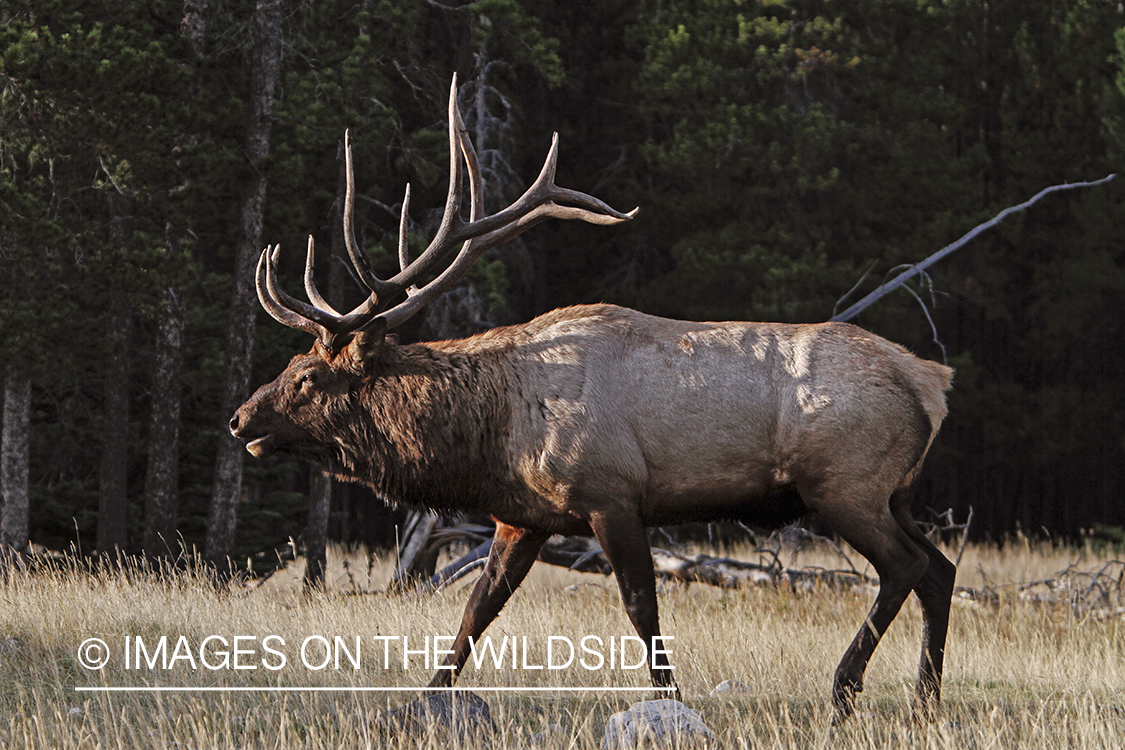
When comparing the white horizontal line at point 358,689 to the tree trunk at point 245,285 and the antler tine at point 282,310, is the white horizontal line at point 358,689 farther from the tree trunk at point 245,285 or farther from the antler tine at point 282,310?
the tree trunk at point 245,285

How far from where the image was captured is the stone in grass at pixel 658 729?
4820 mm

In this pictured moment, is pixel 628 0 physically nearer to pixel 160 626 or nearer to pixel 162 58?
pixel 162 58

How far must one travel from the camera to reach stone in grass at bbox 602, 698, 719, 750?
15.8ft

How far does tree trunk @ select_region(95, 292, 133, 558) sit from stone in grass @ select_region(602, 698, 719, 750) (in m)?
8.81

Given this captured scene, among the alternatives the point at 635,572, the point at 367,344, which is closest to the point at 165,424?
the point at 367,344

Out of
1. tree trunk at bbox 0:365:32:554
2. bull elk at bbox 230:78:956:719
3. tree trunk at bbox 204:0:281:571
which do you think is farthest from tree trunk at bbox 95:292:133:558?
bull elk at bbox 230:78:956:719

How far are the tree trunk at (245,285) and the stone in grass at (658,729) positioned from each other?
7955mm

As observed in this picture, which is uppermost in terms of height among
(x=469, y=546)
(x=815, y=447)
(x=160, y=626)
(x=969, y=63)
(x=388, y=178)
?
(x=969, y=63)

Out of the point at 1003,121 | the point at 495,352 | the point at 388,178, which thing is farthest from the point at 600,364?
the point at 1003,121

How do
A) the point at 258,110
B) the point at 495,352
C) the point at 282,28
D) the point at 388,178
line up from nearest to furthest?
the point at 495,352 → the point at 258,110 → the point at 282,28 → the point at 388,178

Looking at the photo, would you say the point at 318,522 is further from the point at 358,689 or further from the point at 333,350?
the point at 358,689

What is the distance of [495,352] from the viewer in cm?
623

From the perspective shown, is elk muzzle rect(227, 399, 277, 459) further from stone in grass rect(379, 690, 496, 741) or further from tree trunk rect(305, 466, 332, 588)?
tree trunk rect(305, 466, 332, 588)

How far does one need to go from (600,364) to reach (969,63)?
18425 millimetres
